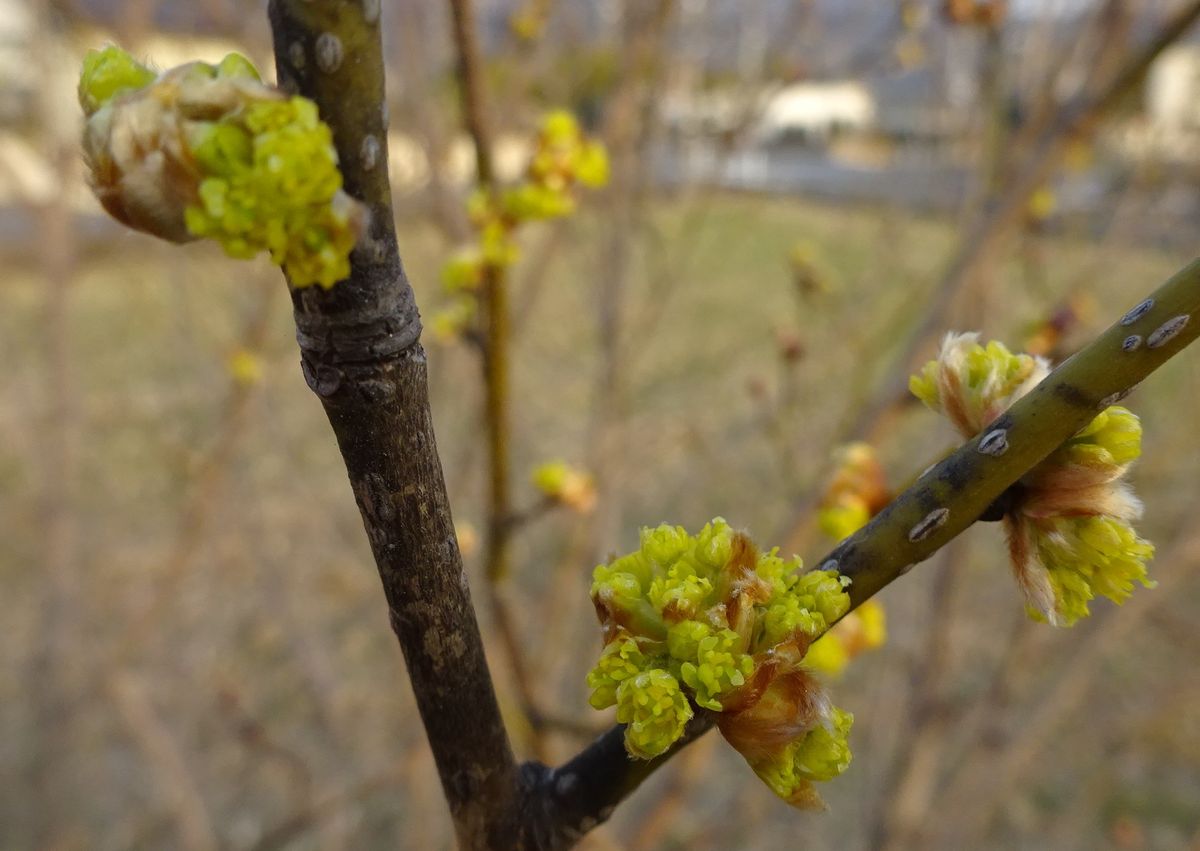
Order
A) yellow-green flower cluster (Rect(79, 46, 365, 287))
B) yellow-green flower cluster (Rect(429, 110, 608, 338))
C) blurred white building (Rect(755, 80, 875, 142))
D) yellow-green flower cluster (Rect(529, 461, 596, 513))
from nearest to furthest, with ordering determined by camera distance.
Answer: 1. yellow-green flower cluster (Rect(79, 46, 365, 287))
2. yellow-green flower cluster (Rect(429, 110, 608, 338))
3. yellow-green flower cluster (Rect(529, 461, 596, 513))
4. blurred white building (Rect(755, 80, 875, 142))

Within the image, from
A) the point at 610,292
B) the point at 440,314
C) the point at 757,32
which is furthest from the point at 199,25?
the point at 440,314

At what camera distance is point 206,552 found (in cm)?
390

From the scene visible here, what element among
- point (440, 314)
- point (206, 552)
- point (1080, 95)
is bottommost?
point (1080, 95)

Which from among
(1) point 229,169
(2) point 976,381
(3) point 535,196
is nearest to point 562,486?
(3) point 535,196

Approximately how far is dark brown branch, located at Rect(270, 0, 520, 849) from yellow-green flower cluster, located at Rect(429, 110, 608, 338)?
0.59 metres

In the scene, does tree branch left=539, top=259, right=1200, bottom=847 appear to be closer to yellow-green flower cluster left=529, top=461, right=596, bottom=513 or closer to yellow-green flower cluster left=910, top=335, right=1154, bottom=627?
yellow-green flower cluster left=910, top=335, right=1154, bottom=627

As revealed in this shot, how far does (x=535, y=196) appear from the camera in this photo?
980 millimetres

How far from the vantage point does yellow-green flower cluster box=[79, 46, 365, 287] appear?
1.05ft

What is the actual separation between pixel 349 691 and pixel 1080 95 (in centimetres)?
372

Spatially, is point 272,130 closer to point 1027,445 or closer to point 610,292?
point 1027,445

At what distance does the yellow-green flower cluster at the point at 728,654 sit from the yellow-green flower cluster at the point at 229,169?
0.73ft

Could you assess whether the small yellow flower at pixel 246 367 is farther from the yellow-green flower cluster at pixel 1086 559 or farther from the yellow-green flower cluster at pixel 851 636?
the yellow-green flower cluster at pixel 1086 559

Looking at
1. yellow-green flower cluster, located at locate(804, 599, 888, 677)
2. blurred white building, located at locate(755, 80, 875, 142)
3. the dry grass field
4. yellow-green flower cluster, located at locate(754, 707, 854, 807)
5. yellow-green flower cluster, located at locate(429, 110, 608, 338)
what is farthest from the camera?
blurred white building, located at locate(755, 80, 875, 142)

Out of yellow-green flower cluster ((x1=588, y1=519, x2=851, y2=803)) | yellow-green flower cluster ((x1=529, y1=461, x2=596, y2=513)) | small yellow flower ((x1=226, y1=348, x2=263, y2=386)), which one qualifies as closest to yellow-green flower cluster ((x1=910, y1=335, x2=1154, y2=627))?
yellow-green flower cluster ((x1=588, y1=519, x2=851, y2=803))
